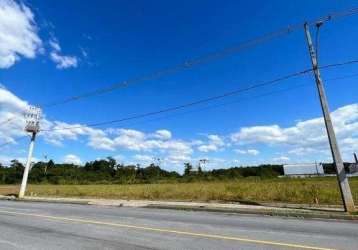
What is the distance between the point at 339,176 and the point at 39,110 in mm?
32812

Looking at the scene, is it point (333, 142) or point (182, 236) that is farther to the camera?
point (333, 142)

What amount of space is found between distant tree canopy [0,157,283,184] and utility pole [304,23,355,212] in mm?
81510

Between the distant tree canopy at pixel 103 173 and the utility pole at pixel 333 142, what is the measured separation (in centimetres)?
8151

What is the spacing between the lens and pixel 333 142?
46.4 feet

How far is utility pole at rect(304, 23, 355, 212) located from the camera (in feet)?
43.0

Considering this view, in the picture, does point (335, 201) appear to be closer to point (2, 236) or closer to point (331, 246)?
point (331, 246)

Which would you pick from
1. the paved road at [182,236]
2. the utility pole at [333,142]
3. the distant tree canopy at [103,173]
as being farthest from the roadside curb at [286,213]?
the distant tree canopy at [103,173]

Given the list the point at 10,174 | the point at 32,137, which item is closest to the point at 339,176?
the point at 32,137

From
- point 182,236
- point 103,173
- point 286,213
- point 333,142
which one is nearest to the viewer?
point 182,236

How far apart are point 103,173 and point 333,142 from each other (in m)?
108

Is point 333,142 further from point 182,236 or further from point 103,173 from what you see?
point 103,173

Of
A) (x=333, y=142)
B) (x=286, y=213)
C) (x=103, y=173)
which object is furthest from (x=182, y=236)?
(x=103, y=173)

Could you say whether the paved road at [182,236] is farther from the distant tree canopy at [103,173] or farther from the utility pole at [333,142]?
the distant tree canopy at [103,173]

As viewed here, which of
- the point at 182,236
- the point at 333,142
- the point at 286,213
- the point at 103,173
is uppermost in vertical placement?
the point at 103,173
